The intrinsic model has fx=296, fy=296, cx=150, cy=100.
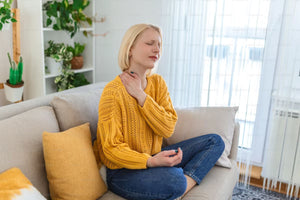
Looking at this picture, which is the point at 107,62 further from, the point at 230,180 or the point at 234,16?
the point at 230,180

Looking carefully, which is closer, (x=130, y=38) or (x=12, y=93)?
(x=130, y=38)

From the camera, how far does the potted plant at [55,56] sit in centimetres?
243

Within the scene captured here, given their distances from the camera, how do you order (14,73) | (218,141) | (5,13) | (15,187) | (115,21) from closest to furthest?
(15,187) < (218,141) < (5,13) < (14,73) < (115,21)

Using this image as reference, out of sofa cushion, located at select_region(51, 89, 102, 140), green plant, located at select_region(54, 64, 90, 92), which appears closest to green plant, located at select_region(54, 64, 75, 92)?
green plant, located at select_region(54, 64, 90, 92)

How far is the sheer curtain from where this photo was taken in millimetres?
2242

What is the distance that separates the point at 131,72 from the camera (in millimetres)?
1517

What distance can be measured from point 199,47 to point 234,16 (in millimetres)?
357

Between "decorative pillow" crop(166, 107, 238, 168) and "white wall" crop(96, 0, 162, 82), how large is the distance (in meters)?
1.09

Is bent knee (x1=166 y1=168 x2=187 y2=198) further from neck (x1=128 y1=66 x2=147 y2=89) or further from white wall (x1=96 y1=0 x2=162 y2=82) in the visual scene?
white wall (x1=96 y1=0 x2=162 y2=82)

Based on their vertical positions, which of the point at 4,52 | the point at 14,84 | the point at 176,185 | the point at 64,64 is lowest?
the point at 176,185

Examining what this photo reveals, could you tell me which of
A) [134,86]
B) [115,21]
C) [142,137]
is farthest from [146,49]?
[115,21]

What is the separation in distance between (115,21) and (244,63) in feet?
4.23

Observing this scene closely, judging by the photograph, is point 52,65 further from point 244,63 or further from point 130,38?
point 244,63

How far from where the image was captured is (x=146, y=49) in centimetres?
145
